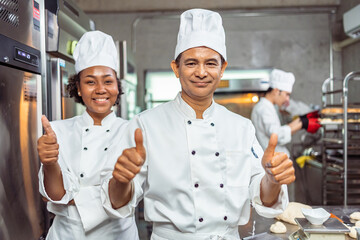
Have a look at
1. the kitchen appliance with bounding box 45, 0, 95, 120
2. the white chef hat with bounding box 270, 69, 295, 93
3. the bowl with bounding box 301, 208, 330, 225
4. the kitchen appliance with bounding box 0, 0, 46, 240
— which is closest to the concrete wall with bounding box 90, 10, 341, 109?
the white chef hat with bounding box 270, 69, 295, 93

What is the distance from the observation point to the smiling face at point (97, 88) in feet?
5.42

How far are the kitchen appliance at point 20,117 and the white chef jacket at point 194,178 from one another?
25.5 inches

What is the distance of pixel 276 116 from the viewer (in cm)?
373

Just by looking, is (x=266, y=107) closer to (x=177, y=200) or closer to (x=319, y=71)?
(x=319, y=71)

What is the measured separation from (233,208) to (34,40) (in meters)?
1.34

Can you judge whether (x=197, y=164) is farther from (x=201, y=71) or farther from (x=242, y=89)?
(x=242, y=89)

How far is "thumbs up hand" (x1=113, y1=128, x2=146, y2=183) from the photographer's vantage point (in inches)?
37.2

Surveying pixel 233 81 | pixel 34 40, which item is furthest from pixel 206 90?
pixel 233 81

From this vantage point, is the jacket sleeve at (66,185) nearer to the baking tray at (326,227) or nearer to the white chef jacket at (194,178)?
the white chef jacket at (194,178)

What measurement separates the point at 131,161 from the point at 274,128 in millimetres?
2791

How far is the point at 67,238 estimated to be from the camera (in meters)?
1.58

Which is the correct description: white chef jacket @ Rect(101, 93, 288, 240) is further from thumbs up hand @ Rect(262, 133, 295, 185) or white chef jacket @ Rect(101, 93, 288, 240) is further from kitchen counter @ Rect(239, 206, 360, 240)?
kitchen counter @ Rect(239, 206, 360, 240)

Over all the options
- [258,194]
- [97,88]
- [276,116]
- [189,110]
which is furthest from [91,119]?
[276,116]

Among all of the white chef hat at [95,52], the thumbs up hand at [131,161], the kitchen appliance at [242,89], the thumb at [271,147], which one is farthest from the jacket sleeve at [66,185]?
the kitchen appliance at [242,89]
